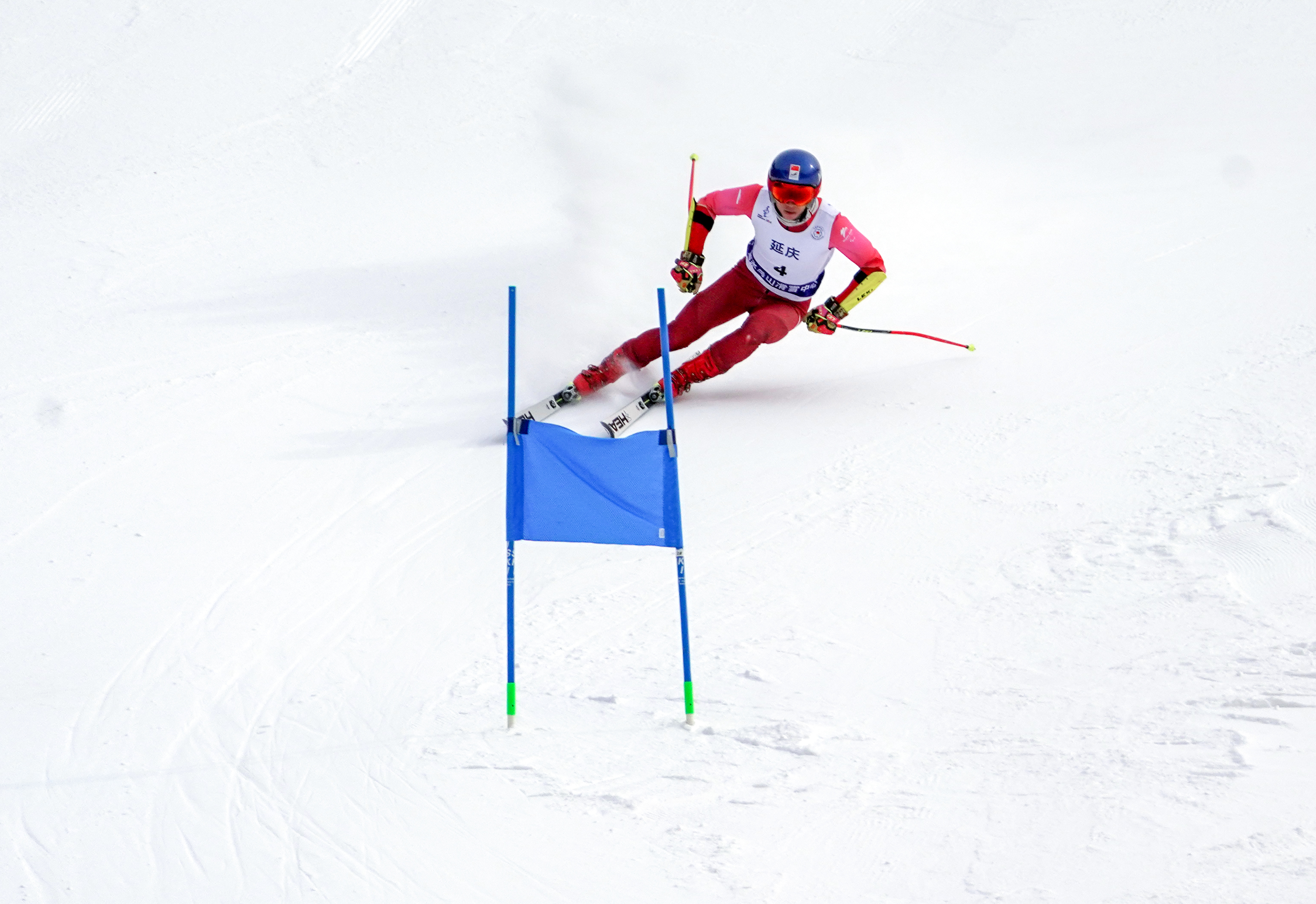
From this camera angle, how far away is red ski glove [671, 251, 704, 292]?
277 inches

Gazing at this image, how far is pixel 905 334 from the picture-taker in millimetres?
7488

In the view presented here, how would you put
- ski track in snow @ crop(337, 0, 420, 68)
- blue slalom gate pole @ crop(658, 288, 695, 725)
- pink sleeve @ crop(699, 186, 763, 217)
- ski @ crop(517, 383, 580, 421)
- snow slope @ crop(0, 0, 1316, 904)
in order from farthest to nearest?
ski track in snow @ crop(337, 0, 420, 68) → pink sleeve @ crop(699, 186, 763, 217) → ski @ crop(517, 383, 580, 421) → blue slalom gate pole @ crop(658, 288, 695, 725) → snow slope @ crop(0, 0, 1316, 904)

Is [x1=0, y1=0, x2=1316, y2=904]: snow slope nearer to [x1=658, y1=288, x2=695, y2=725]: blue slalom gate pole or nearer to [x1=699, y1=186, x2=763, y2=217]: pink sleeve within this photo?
[x1=658, y1=288, x2=695, y2=725]: blue slalom gate pole

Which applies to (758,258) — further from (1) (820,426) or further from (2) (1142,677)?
(2) (1142,677)

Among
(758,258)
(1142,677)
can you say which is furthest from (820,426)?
(1142,677)

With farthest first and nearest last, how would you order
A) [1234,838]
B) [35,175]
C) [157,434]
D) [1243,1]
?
[1243,1] < [35,175] < [157,434] < [1234,838]

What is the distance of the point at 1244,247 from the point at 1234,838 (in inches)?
251

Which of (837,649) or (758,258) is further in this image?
(758,258)

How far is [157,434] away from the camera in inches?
259

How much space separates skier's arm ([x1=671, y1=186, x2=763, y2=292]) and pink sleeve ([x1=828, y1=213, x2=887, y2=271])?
0.51m

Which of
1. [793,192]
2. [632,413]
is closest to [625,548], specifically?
[632,413]

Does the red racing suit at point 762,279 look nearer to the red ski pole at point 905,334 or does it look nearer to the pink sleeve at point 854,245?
the pink sleeve at point 854,245

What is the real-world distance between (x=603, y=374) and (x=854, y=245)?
5.12 feet

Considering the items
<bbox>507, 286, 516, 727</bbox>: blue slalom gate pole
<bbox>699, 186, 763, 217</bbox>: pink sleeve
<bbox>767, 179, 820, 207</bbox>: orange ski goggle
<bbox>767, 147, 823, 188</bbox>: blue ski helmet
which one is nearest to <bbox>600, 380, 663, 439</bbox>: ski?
<bbox>699, 186, 763, 217</bbox>: pink sleeve
